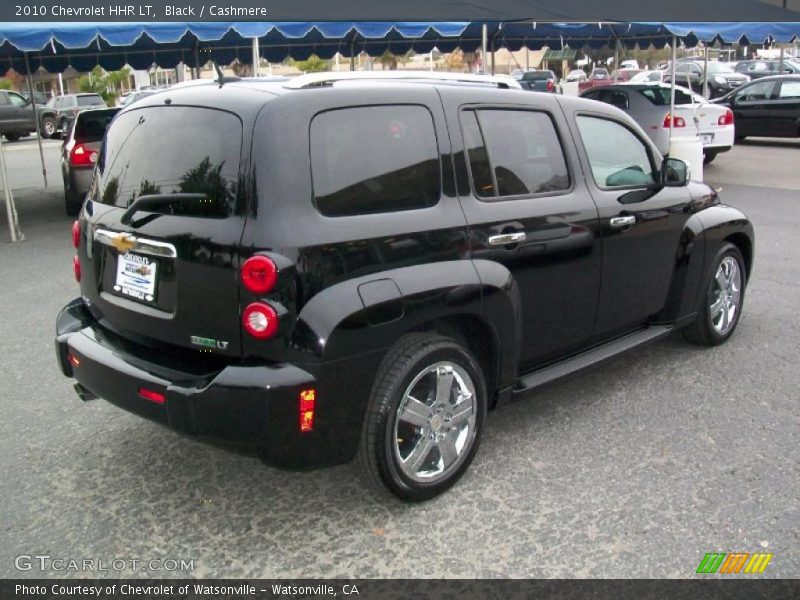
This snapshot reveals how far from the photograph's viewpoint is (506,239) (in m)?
3.66

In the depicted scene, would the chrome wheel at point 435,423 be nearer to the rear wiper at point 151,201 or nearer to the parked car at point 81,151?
the rear wiper at point 151,201

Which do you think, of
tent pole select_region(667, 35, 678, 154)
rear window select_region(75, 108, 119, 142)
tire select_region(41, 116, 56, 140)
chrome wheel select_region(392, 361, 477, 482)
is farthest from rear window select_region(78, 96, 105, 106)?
chrome wheel select_region(392, 361, 477, 482)

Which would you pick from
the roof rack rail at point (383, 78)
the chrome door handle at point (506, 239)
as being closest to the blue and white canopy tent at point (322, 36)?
the roof rack rail at point (383, 78)

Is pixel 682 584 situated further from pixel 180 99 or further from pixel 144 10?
pixel 144 10

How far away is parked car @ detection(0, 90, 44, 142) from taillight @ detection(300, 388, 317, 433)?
30429 millimetres

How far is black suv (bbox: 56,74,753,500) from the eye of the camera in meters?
2.96

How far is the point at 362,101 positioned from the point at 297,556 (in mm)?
1872

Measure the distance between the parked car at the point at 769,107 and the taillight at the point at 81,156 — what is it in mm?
14454

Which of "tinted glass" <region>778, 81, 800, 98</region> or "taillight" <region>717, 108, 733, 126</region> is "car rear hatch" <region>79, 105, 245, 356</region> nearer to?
"taillight" <region>717, 108, 733, 126</region>

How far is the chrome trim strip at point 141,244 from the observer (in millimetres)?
3180

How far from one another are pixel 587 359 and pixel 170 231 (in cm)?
230

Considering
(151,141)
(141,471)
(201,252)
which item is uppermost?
(151,141)

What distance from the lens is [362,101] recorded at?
3271mm

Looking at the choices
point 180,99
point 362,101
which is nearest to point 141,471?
point 180,99
